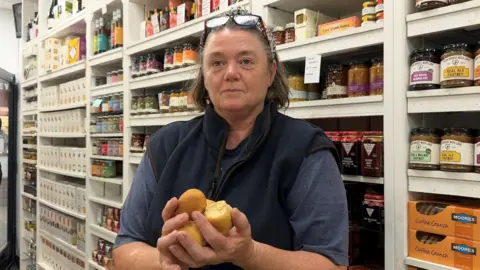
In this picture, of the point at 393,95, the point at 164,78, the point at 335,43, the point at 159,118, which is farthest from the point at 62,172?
the point at 393,95

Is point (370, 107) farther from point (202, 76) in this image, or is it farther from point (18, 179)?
point (18, 179)

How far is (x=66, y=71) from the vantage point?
413cm

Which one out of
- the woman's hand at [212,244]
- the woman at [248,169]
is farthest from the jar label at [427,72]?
the woman's hand at [212,244]

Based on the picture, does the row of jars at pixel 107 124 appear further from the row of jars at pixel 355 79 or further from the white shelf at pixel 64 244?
the row of jars at pixel 355 79

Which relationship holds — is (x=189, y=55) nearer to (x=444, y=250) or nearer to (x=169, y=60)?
(x=169, y=60)

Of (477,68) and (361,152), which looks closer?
(477,68)

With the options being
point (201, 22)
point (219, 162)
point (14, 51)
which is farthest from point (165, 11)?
point (14, 51)

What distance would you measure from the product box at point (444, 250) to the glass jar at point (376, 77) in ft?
1.93

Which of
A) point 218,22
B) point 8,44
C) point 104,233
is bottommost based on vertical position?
point 104,233

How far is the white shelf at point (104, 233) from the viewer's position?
3.32 metres

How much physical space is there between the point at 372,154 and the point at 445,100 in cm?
37

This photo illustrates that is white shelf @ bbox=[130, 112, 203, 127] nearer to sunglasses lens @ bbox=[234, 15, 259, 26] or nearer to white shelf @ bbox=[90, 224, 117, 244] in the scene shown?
white shelf @ bbox=[90, 224, 117, 244]

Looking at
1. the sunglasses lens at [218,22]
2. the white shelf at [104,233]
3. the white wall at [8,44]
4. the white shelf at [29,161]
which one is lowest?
the white shelf at [104,233]

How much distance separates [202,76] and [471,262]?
1151 mm
